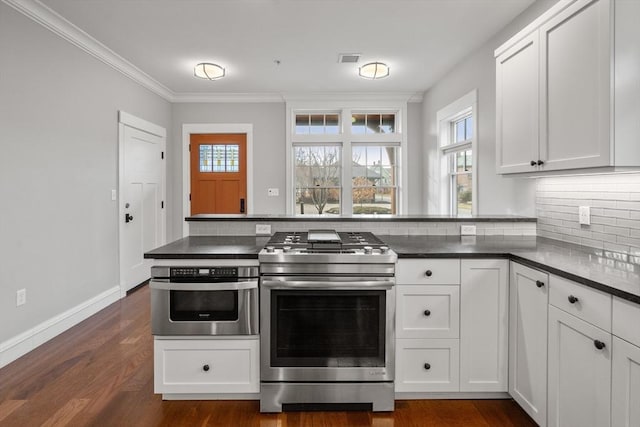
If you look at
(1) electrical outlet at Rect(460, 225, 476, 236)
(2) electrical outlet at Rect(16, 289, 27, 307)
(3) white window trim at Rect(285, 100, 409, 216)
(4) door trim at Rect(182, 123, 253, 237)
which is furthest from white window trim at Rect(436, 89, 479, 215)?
(2) electrical outlet at Rect(16, 289, 27, 307)

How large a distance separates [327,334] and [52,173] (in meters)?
2.61

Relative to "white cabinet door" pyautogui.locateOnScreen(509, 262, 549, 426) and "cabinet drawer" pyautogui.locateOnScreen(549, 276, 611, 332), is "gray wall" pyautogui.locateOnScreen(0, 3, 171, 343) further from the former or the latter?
"cabinet drawer" pyautogui.locateOnScreen(549, 276, 611, 332)

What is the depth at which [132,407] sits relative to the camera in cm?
211

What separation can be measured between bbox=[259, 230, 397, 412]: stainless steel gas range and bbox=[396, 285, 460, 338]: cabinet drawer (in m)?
0.09

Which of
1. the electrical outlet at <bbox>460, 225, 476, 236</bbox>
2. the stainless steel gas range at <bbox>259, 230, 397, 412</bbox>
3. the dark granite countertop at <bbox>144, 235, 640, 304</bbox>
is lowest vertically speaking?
the stainless steel gas range at <bbox>259, 230, 397, 412</bbox>

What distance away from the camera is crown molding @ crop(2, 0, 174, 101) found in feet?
9.44

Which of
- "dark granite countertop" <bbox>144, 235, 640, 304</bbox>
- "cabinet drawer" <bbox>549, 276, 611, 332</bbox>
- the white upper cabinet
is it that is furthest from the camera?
the white upper cabinet

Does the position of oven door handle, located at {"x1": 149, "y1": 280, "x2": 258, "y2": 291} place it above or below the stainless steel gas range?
above

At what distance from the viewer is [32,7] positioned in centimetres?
289

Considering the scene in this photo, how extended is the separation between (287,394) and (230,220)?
121 cm

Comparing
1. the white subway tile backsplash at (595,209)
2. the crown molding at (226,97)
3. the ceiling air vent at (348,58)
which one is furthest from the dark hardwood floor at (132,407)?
the crown molding at (226,97)

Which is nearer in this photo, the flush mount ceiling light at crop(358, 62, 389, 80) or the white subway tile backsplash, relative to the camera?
the white subway tile backsplash

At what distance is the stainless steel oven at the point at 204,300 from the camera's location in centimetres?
202

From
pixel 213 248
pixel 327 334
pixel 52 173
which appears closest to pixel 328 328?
pixel 327 334
